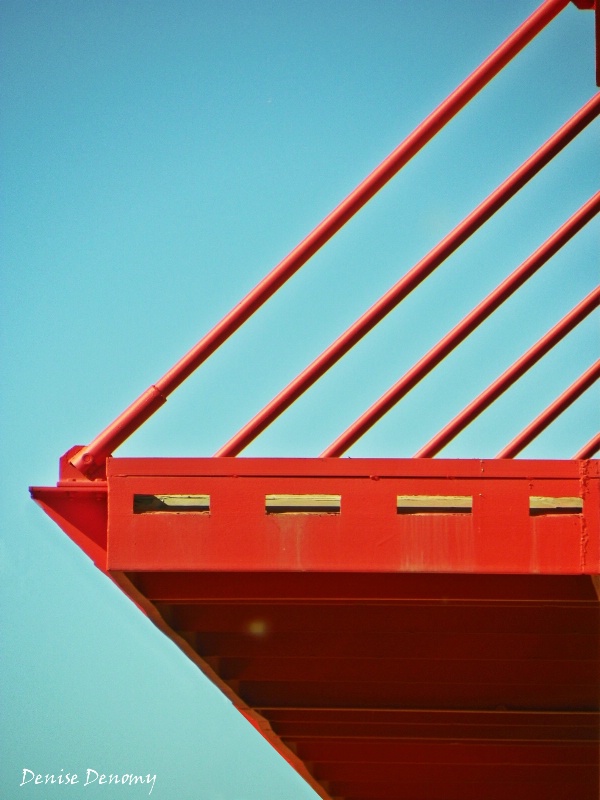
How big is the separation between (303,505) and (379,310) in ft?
3.45

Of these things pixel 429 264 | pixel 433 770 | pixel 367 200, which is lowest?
pixel 433 770

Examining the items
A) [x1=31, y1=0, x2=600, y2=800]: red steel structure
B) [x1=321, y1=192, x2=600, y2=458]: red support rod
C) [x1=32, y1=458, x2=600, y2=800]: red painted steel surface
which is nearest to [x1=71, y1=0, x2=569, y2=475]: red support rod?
[x1=31, y1=0, x2=600, y2=800]: red steel structure

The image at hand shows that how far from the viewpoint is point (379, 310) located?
4.87 meters

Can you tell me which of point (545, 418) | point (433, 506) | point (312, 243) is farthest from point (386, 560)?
point (545, 418)

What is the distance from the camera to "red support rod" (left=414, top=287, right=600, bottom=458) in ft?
20.9

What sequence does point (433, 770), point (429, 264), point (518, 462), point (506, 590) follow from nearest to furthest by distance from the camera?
point (518, 462)
point (506, 590)
point (429, 264)
point (433, 770)

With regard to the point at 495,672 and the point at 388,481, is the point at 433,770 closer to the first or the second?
the point at 495,672

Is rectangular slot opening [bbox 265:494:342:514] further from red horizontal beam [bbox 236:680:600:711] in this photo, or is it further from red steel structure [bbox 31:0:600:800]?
red horizontal beam [bbox 236:680:600:711]

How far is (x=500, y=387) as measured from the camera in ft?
20.7

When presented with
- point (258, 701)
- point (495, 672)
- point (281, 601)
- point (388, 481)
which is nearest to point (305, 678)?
point (258, 701)

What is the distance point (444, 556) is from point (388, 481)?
14.4 inches

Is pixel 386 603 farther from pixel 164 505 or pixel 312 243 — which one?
pixel 312 243

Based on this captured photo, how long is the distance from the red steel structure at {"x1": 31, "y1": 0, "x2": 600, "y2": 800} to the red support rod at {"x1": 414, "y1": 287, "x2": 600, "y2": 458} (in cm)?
2

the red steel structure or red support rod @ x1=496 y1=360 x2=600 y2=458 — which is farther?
red support rod @ x1=496 y1=360 x2=600 y2=458
